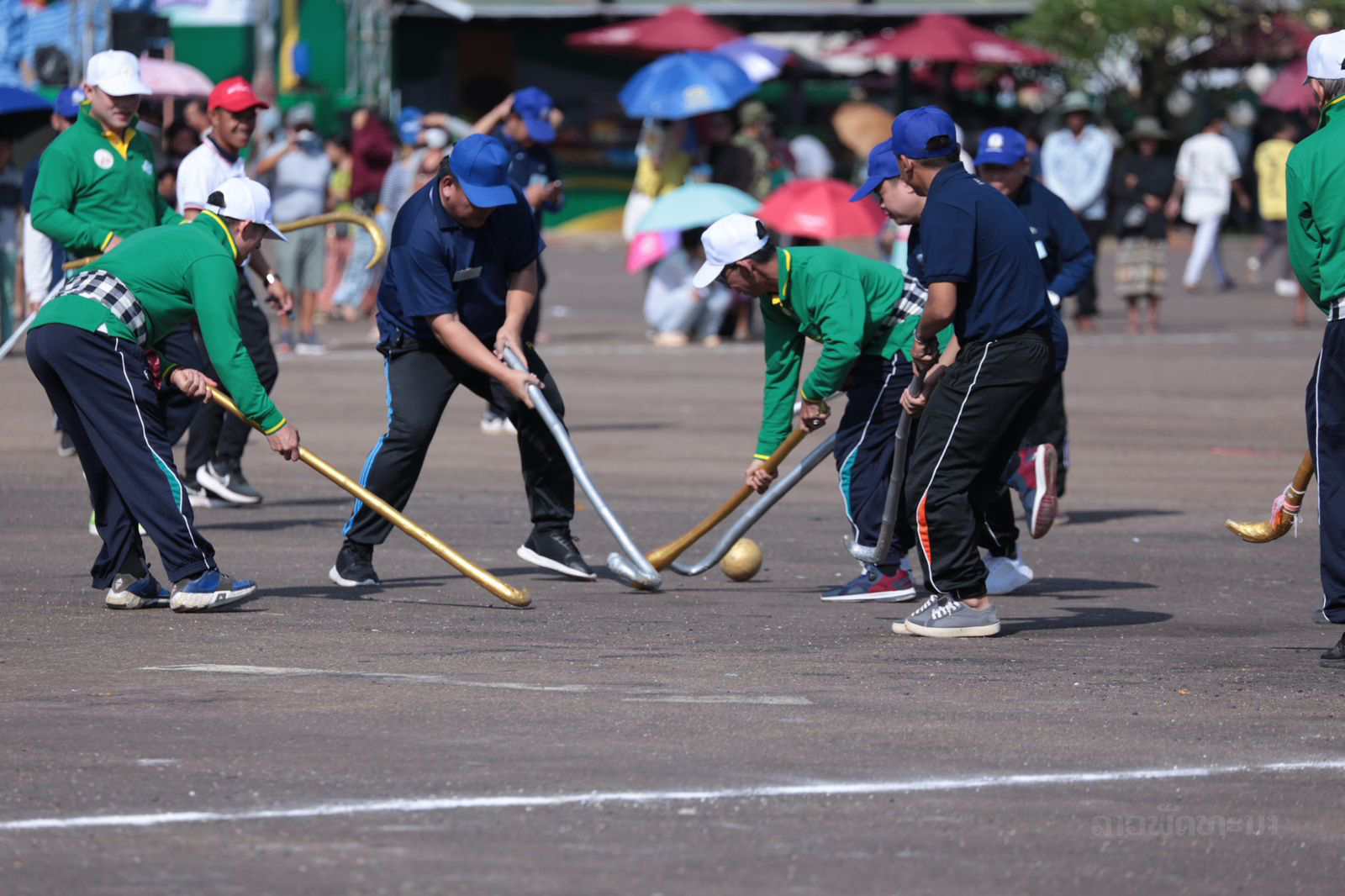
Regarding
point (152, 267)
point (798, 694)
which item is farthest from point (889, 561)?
point (152, 267)

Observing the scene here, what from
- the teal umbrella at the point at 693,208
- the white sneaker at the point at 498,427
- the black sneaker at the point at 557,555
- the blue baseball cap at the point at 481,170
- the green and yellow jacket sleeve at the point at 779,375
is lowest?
the white sneaker at the point at 498,427

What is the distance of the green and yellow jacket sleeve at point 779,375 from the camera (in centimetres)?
848

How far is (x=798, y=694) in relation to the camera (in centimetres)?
668

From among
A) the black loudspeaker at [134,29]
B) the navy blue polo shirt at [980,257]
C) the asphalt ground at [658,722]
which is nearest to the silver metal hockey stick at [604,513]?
the asphalt ground at [658,722]

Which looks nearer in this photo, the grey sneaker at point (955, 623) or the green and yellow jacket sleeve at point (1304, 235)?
the green and yellow jacket sleeve at point (1304, 235)

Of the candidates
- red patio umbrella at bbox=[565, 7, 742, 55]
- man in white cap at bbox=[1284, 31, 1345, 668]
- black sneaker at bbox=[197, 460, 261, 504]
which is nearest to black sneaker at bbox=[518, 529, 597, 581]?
black sneaker at bbox=[197, 460, 261, 504]

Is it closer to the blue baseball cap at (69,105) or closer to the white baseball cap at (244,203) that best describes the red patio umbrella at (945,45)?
the blue baseball cap at (69,105)

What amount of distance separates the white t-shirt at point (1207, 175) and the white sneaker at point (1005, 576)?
1655cm

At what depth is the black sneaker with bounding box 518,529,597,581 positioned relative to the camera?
359 inches

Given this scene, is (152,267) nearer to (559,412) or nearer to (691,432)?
(559,412)

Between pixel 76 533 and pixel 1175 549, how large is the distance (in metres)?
5.07

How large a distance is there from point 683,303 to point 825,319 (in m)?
11.8

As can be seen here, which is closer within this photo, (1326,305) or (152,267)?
(1326,305)

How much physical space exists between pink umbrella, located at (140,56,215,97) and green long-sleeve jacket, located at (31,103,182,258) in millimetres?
10333
